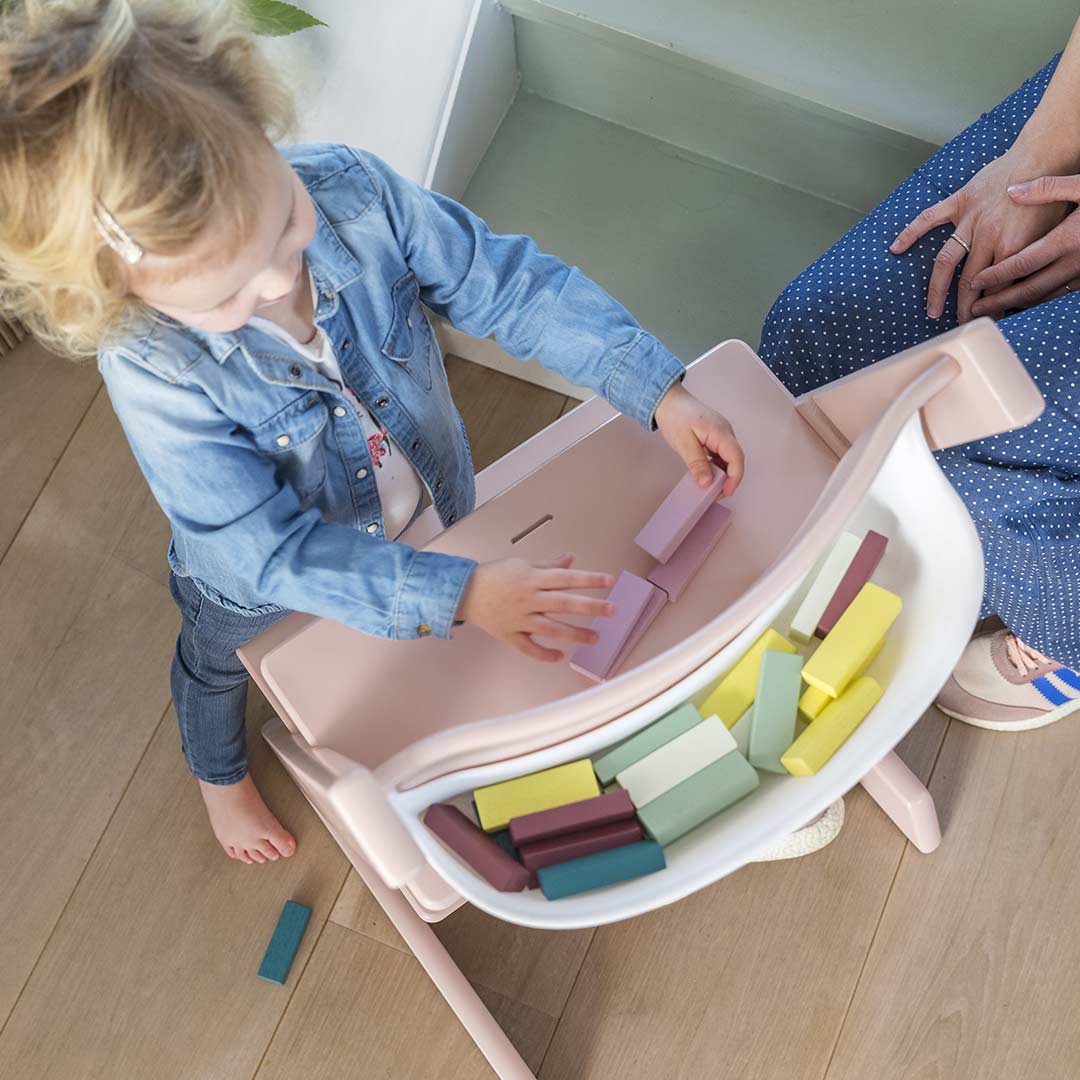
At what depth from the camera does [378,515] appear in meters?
0.80

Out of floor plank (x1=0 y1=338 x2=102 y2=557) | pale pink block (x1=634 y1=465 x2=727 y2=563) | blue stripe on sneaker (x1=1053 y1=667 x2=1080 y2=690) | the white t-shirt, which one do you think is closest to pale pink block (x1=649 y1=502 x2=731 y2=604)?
pale pink block (x1=634 y1=465 x2=727 y2=563)

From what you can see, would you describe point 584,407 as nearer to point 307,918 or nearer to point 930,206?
point 930,206

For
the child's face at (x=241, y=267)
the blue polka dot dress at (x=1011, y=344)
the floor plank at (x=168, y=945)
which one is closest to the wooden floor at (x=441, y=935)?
the floor plank at (x=168, y=945)

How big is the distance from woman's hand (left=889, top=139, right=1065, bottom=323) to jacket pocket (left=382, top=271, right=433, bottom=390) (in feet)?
1.40

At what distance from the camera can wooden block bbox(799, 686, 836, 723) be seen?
0.70 m

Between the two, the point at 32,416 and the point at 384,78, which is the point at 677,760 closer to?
the point at 384,78

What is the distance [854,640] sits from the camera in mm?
680

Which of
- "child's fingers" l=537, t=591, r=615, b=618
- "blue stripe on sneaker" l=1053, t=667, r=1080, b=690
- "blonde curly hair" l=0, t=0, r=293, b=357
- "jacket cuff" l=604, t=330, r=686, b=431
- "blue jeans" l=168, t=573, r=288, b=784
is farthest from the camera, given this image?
"blue stripe on sneaker" l=1053, t=667, r=1080, b=690

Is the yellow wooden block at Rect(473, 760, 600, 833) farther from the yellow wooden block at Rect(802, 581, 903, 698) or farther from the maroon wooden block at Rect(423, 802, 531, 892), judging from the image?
the yellow wooden block at Rect(802, 581, 903, 698)

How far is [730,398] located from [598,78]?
2.26ft

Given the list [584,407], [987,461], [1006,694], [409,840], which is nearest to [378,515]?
[584,407]

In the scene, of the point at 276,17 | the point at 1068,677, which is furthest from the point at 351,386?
the point at 1068,677

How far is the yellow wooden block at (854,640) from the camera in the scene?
0.68 meters

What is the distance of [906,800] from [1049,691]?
20cm
